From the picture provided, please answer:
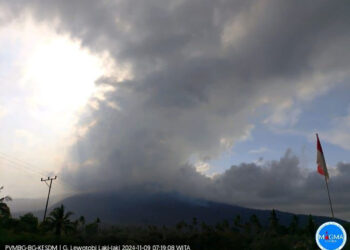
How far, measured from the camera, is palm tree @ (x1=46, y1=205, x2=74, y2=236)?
61438mm

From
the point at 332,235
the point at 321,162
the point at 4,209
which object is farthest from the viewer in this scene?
A: the point at 4,209

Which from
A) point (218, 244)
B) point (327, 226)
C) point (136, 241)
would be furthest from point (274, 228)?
point (327, 226)

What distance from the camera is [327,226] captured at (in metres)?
14.3

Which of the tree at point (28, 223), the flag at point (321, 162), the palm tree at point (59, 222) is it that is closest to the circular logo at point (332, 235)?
the flag at point (321, 162)

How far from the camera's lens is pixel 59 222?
202ft

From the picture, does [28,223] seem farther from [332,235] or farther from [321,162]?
[332,235]

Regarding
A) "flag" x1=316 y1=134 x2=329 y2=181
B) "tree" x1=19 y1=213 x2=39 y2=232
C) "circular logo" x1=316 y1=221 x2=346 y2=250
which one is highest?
"flag" x1=316 y1=134 x2=329 y2=181

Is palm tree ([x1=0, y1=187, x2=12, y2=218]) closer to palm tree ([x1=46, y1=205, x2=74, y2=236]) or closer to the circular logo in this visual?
palm tree ([x1=46, y1=205, x2=74, y2=236])

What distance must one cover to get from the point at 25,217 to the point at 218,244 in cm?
3976

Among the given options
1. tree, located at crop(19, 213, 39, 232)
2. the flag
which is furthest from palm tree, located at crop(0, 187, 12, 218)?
the flag

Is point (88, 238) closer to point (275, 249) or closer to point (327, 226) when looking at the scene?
point (275, 249)

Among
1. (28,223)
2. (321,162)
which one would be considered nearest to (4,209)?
(28,223)

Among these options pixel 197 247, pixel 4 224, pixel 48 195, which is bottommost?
pixel 197 247

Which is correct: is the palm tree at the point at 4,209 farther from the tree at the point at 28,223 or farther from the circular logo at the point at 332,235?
the circular logo at the point at 332,235
